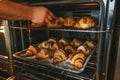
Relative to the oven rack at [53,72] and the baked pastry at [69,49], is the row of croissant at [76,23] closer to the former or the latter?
the baked pastry at [69,49]

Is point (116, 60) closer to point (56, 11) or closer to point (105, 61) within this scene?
point (105, 61)

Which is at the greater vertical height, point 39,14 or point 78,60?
point 39,14

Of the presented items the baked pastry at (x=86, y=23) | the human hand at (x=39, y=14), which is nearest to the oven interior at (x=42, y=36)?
the baked pastry at (x=86, y=23)

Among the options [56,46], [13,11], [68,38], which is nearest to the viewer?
[13,11]

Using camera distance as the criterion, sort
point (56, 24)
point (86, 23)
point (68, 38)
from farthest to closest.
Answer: point (68, 38) → point (56, 24) → point (86, 23)

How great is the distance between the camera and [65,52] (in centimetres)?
99

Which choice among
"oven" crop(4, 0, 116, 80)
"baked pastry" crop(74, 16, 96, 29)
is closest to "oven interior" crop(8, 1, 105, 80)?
"oven" crop(4, 0, 116, 80)

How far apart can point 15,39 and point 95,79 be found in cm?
70

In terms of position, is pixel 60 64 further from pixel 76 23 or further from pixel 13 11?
pixel 13 11

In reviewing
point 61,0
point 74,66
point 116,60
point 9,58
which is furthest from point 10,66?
point 116,60

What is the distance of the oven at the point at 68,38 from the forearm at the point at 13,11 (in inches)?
6.7

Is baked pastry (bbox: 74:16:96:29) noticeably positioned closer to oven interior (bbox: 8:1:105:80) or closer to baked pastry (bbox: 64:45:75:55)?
oven interior (bbox: 8:1:105:80)

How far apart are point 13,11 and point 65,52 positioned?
514 mm

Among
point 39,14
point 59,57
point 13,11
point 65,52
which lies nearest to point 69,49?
point 65,52
